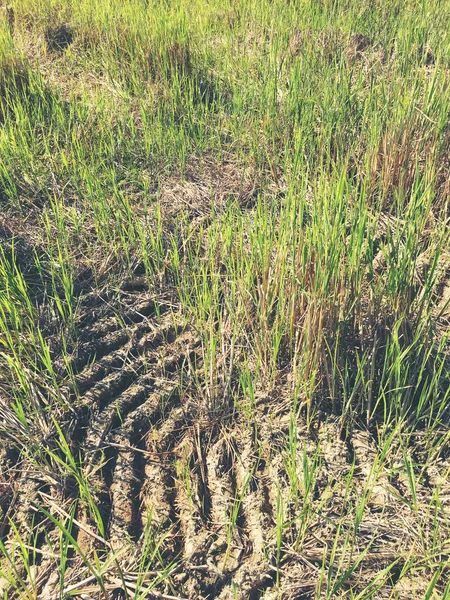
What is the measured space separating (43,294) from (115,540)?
1067mm

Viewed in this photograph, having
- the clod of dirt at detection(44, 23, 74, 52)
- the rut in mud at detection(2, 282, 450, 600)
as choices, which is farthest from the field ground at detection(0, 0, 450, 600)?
the clod of dirt at detection(44, 23, 74, 52)

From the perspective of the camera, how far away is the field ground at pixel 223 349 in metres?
1.29

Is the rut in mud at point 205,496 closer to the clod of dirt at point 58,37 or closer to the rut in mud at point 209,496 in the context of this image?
the rut in mud at point 209,496

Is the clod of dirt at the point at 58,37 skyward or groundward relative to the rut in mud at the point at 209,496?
skyward

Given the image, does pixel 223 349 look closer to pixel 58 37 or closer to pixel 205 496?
pixel 205 496

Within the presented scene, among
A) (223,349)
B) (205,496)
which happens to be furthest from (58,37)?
(205,496)

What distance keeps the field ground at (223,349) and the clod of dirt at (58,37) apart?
88 centimetres

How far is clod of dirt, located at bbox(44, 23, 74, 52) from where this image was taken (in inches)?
151

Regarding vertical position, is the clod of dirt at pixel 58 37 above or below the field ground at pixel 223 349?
above

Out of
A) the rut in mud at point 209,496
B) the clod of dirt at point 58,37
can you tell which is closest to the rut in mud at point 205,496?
the rut in mud at point 209,496

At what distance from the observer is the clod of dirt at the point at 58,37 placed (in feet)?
12.6

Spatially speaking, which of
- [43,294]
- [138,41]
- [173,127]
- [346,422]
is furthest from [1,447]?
[138,41]

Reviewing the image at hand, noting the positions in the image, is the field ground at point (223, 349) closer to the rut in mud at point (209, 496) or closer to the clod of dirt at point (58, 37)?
the rut in mud at point (209, 496)

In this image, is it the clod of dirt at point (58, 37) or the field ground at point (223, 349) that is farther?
the clod of dirt at point (58, 37)
